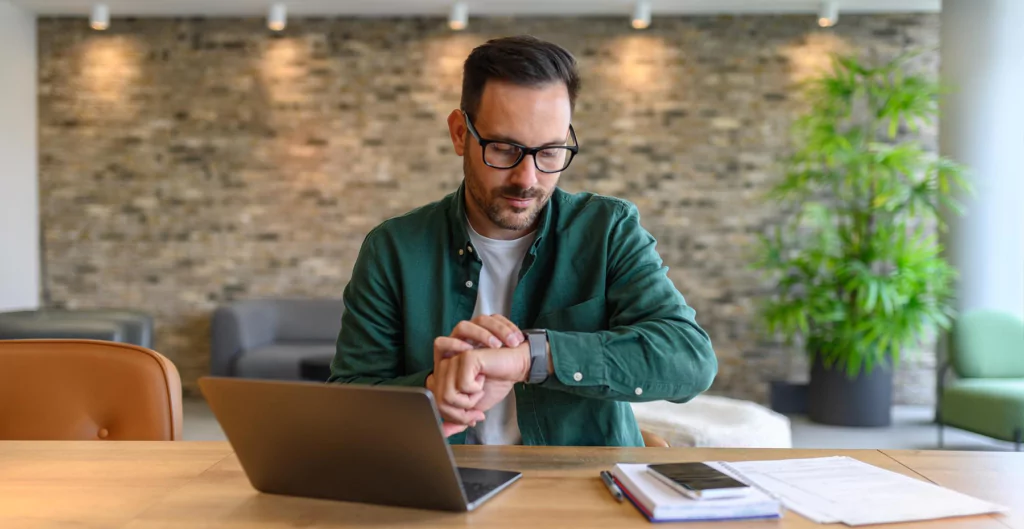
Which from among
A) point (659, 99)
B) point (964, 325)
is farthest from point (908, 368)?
point (659, 99)

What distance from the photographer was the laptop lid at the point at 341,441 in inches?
36.3

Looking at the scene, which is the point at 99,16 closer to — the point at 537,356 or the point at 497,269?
the point at 497,269

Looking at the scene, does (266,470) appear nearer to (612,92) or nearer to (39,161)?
(612,92)

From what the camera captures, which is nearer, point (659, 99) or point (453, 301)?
point (453, 301)

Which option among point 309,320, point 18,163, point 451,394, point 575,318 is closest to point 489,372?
point 451,394

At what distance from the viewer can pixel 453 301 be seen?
166 cm

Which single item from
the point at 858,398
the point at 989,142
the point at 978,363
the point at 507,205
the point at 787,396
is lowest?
the point at 787,396

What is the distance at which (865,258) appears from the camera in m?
5.20

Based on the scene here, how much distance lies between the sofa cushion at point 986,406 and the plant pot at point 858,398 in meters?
0.77

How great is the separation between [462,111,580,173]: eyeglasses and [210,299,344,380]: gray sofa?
3.82m

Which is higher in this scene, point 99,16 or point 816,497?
point 99,16

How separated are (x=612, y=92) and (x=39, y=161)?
13.8 feet

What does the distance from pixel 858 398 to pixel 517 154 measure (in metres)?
4.41

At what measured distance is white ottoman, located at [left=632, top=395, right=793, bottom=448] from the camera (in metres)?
3.32
